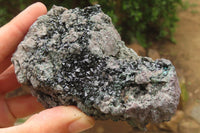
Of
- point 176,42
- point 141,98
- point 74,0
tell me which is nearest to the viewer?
point 141,98

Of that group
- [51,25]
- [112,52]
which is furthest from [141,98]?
[51,25]

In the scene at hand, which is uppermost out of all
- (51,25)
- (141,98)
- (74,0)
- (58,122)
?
(74,0)

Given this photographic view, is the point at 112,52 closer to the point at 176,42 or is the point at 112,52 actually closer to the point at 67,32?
the point at 67,32

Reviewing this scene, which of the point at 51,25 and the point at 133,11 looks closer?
the point at 51,25

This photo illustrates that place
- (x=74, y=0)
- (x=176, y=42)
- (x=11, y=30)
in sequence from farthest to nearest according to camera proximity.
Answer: (x=176, y=42) → (x=74, y=0) → (x=11, y=30)

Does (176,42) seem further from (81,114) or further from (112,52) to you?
(81,114)

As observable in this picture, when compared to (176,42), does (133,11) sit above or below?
above
